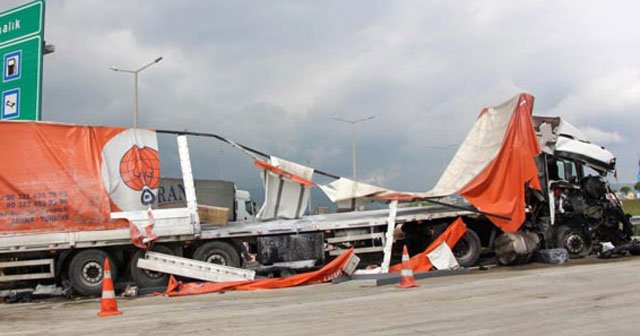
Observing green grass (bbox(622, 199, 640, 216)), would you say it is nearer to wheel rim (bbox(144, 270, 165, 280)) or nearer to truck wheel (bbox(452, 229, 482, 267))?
truck wheel (bbox(452, 229, 482, 267))

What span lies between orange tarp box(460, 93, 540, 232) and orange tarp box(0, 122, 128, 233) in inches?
350

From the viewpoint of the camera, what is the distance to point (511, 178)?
15023mm

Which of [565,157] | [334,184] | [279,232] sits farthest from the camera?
[565,157]

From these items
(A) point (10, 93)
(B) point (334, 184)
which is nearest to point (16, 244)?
(A) point (10, 93)

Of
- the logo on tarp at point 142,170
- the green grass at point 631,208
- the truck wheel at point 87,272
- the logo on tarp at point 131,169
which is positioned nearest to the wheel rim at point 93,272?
the truck wheel at point 87,272

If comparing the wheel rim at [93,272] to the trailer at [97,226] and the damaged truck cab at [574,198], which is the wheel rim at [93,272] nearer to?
the trailer at [97,226]

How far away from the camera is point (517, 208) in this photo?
14859 mm

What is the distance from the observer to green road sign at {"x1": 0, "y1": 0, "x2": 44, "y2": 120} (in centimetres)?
1310

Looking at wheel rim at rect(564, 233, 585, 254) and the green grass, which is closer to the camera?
wheel rim at rect(564, 233, 585, 254)

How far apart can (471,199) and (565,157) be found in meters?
3.23

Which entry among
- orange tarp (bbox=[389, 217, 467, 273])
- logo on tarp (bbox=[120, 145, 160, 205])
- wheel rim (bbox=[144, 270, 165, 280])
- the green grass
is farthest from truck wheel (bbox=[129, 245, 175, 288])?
the green grass

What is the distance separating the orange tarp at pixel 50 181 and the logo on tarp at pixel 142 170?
553mm

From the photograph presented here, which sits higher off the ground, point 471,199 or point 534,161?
point 534,161

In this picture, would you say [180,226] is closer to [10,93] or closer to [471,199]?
[10,93]
